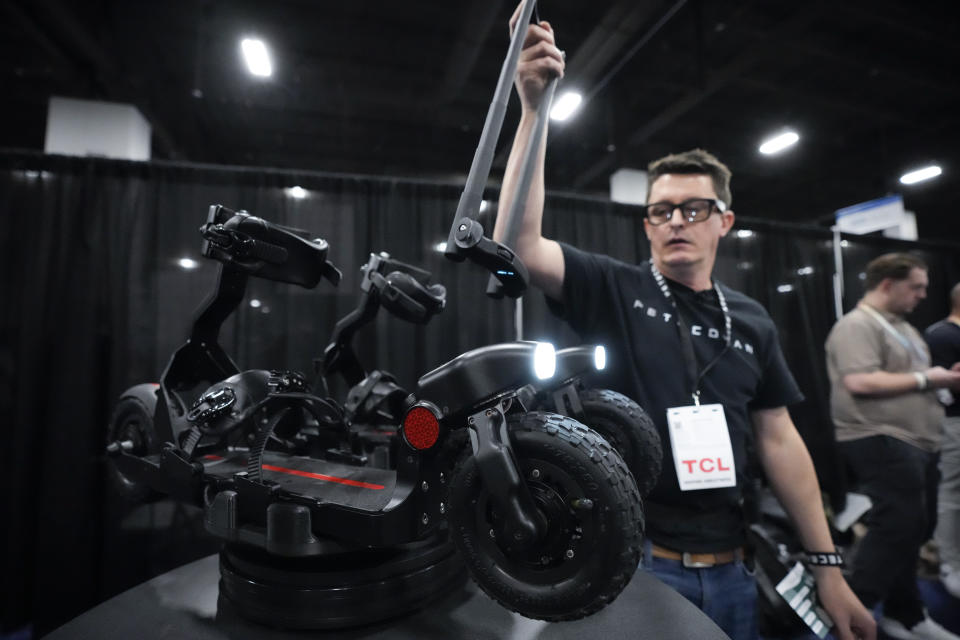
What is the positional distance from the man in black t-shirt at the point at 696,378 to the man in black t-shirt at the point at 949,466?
253 cm

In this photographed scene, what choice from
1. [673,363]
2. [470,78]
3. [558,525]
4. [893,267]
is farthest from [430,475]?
[470,78]

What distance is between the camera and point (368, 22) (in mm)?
4008

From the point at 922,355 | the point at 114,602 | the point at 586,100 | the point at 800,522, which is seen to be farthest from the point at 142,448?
the point at 586,100

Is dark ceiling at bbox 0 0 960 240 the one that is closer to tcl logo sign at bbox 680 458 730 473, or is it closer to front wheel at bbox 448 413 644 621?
tcl logo sign at bbox 680 458 730 473

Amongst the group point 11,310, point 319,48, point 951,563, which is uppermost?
point 319,48

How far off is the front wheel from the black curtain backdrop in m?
2.45

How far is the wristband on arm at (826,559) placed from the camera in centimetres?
114

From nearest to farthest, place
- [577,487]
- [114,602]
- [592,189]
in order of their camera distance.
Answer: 1. [577,487]
2. [114,602]
3. [592,189]

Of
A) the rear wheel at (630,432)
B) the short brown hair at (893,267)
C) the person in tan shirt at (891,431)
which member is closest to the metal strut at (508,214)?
the rear wheel at (630,432)

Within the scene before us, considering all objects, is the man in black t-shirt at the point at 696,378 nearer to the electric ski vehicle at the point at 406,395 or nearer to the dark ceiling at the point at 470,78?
the electric ski vehicle at the point at 406,395

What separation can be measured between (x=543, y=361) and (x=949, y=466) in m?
3.89

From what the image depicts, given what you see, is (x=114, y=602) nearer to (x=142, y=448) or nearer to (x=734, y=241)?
(x=142, y=448)

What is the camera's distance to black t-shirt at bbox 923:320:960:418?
9.29 ft

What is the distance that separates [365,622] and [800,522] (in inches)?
47.0
